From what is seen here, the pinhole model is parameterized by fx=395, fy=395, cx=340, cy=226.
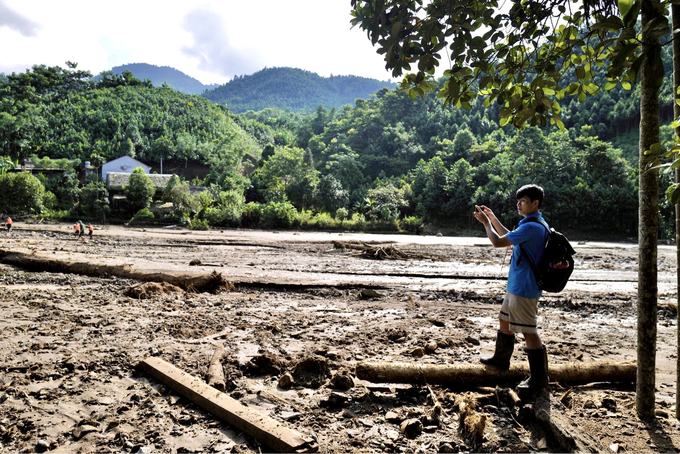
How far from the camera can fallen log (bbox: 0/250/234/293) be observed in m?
8.86

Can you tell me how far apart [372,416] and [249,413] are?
1042mm

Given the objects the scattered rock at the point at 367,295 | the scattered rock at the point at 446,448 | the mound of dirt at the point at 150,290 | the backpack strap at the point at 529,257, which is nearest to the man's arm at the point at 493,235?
the backpack strap at the point at 529,257

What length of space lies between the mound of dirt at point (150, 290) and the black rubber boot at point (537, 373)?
695 cm

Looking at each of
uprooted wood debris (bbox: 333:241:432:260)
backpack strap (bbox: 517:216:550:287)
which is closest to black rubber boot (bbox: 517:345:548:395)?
backpack strap (bbox: 517:216:550:287)

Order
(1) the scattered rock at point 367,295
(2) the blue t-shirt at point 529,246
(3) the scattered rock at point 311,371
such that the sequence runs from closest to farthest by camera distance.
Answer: (2) the blue t-shirt at point 529,246 → (3) the scattered rock at point 311,371 → (1) the scattered rock at point 367,295

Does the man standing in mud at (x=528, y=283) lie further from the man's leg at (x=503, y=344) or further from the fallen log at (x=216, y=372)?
the fallen log at (x=216, y=372)

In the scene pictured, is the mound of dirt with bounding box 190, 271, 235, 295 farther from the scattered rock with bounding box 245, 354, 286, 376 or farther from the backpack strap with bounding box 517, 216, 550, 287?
the backpack strap with bounding box 517, 216, 550, 287

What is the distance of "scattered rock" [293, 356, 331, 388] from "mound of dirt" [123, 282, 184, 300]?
4.95 m

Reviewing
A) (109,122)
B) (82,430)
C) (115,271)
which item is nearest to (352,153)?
(109,122)

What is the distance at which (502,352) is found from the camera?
3799 mm

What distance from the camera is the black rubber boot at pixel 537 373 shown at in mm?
3486

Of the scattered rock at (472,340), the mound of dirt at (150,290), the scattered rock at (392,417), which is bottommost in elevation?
the scattered rock at (392,417)

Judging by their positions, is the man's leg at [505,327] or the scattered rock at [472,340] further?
the scattered rock at [472,340]

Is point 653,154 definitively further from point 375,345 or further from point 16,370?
point 16,370
